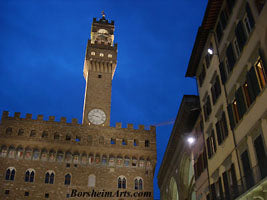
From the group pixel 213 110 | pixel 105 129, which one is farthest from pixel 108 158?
pixel 213 110

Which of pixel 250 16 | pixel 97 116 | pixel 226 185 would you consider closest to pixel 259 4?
pixel 250 16

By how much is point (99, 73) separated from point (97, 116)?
7.08 m

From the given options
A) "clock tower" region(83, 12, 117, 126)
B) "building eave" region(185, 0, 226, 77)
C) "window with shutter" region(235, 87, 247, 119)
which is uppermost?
"clock tower" region(83, 12, 117, 126)

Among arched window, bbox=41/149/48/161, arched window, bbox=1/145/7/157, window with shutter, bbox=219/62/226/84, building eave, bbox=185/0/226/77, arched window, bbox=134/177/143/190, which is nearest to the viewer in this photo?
window with shutter, bbox=219/62/226/84

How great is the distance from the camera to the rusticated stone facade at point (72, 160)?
117ft

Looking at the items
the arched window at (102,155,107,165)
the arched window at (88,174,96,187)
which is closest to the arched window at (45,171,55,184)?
the arched window at (88,174,96,187)

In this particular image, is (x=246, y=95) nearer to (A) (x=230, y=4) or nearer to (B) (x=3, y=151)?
(A) (x=230, y=4)

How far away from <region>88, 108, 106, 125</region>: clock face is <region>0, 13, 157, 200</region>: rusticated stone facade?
3.29ft

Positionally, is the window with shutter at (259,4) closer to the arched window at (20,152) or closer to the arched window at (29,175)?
the arched window at (29,175)

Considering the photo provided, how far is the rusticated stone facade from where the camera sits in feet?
117

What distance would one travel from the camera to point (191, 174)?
2339 cm

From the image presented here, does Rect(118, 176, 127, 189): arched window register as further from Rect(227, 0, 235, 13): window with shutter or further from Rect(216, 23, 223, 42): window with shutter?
Rect(227, 0, 235, 13): window with shutter

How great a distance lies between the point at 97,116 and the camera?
140 ft

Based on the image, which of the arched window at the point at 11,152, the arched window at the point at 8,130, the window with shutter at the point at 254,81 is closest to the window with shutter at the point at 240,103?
the window with shutter at the point at 254,81
